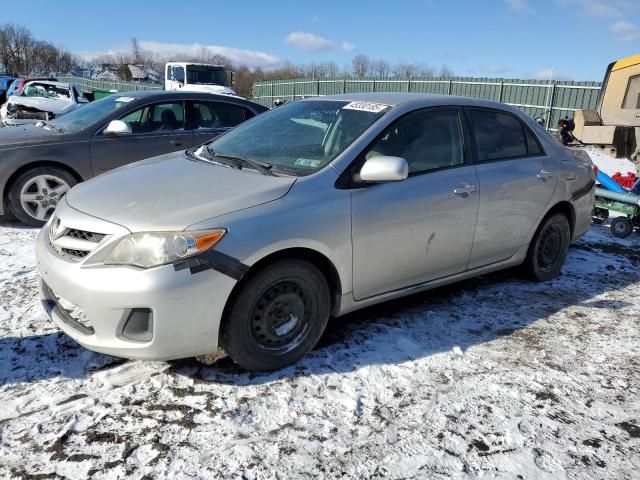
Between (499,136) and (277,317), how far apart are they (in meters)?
2.48

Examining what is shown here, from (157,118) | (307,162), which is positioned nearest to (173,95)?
(157,118)

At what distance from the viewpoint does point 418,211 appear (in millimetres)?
3582

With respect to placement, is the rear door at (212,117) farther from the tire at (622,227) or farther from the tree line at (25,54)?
the tree line at (25,54)

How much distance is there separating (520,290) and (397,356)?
1.87 metres

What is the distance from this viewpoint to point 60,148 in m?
5.95

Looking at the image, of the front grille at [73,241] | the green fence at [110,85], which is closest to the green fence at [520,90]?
the green fence at [110,85]

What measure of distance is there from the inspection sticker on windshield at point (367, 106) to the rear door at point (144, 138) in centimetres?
344

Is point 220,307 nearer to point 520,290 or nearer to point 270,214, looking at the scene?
point 270,214

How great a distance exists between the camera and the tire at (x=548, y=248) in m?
4.73

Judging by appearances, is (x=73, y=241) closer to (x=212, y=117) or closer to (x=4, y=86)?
(x=212, y=117)

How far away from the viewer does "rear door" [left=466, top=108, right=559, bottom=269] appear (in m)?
4.10

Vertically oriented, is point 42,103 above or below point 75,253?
above

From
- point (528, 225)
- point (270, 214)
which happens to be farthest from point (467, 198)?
point (270, 214)

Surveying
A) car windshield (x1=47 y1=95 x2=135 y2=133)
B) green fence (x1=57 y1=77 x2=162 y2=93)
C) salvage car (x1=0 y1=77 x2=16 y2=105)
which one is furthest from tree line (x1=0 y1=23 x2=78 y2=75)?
car windshield (x1=47 y1=95 x2=135 y2=133)
